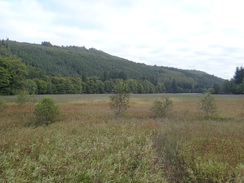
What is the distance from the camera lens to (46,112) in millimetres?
13391

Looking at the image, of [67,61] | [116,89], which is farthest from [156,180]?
[67,61]

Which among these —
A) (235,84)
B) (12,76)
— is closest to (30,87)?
(12,76)

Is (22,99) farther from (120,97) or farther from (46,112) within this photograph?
(120,97)

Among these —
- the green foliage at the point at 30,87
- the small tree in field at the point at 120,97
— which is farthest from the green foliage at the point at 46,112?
the green foliage at the point at 30,87

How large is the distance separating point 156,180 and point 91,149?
2.62m

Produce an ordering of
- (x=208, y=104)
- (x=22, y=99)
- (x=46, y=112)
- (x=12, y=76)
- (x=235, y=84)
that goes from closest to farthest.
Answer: (x=46, y=112)
(x=208, y=104)
(x=22, y=99)
(x=12, y=76)
(x=235, y=84)

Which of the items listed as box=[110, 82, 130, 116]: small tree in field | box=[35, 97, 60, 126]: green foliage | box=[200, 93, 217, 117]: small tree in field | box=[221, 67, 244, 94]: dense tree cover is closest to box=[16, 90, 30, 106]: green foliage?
box=[35, 97, 60, 126]: green foliage

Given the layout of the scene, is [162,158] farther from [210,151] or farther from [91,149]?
[91,149]

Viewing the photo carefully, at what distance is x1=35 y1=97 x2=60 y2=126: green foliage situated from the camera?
1327cm

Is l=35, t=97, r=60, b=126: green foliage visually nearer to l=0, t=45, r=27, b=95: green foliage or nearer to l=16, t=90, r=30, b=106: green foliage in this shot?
l=16, t=90, r=30, b=106: green foliage

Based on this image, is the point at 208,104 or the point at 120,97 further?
the point at 208,104

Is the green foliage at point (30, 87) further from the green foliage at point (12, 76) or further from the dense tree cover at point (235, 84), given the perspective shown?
the dense tree cover at point (235, 84)

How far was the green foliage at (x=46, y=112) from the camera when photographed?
13266 mm

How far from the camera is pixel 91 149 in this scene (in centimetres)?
650
